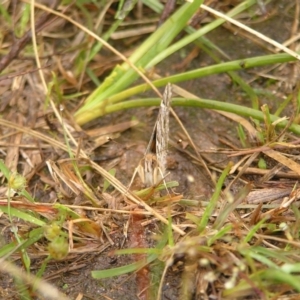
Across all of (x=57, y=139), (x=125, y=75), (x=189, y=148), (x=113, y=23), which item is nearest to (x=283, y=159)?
(x=189, y=148)

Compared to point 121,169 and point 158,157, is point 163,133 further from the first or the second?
point 121,169

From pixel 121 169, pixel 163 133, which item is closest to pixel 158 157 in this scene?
pixel 163 133

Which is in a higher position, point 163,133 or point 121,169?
point 163,133

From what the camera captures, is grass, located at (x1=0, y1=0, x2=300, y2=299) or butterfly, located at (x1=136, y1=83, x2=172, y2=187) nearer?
grass, located at (x1=0, y1=0, x2=300, y2=299)

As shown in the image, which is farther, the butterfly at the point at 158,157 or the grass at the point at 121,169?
the butterfly at the point at 158,157

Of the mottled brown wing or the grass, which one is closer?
the grass
